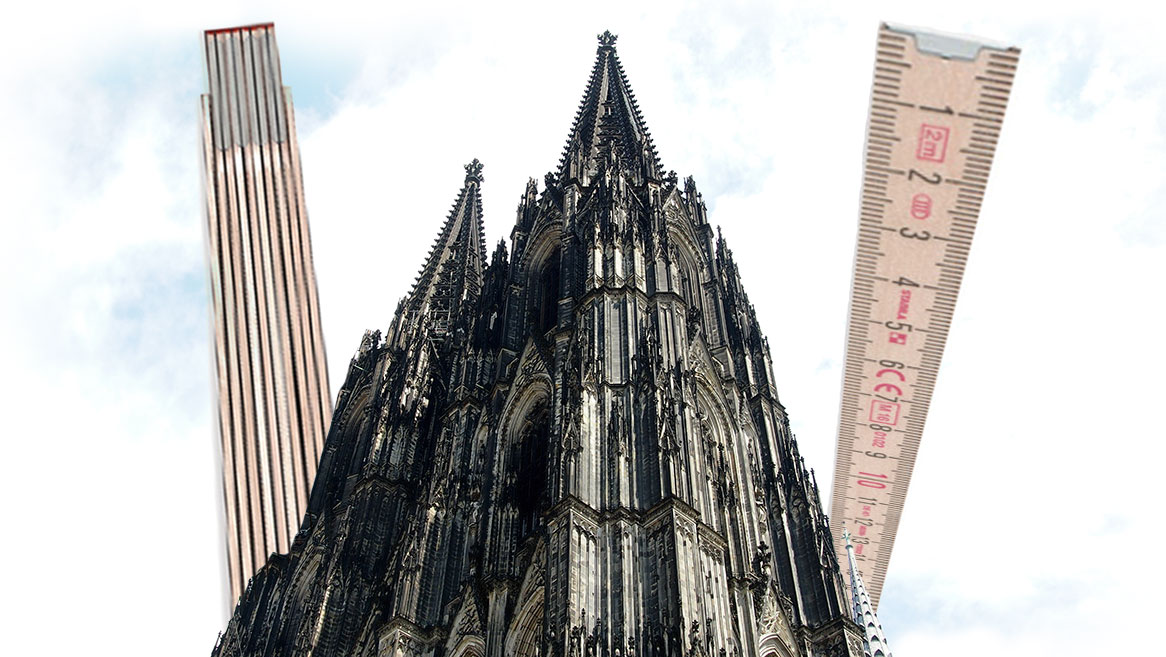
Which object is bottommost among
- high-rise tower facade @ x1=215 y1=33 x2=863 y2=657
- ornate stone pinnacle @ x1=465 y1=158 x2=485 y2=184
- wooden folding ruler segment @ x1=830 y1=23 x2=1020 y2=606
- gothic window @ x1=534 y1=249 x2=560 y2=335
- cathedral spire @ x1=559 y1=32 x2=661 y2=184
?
wooden folding ruler segment @ x1=830 y1=23 x2=1020 y2=606

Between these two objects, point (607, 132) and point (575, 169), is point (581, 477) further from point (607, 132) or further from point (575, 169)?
point (607, 132)

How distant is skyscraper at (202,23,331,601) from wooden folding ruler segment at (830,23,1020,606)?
19462 mm

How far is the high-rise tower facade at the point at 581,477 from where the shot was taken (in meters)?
18.8

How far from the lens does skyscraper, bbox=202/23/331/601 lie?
28719mm

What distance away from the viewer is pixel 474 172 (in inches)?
2328

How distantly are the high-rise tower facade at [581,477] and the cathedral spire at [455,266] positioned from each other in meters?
2.73

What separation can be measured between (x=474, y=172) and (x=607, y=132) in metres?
21.5

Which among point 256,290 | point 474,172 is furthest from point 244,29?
point 474,172

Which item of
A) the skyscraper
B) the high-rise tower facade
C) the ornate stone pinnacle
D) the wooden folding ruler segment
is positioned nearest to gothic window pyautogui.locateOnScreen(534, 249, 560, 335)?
the high-rise tower facade

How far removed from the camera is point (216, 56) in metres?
27.1

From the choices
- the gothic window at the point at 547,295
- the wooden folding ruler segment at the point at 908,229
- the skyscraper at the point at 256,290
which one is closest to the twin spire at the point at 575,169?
the gothic window at the point at 547,295

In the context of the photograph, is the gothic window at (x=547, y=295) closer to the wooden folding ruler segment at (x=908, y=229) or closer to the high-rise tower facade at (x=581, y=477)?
the high-rise tower facade at (x=581, y=477)

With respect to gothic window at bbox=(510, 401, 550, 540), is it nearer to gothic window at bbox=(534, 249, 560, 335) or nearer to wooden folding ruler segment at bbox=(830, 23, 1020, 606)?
gothic window at bbox=(534, 249, 560, 335)

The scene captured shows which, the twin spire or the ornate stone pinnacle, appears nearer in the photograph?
the twin spire
